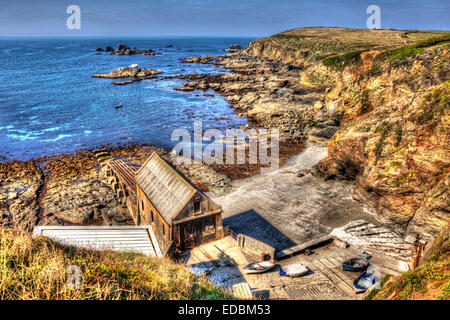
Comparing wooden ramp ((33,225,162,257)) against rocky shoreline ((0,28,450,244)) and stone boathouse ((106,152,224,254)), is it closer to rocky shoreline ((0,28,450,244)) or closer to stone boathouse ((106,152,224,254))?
stone boathouse ((106,152,224,254))

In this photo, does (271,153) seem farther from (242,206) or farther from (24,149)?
(24,149)

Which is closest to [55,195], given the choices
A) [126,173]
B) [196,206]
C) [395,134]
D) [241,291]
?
[126,173]

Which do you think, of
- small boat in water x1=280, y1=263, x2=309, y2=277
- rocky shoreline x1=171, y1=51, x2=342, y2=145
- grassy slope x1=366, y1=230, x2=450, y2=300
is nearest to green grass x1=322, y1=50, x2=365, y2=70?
rocky shoreline x1=171, y1=51, x2=342, y2=145

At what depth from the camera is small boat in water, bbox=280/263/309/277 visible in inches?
690

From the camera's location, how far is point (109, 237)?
1695 cm

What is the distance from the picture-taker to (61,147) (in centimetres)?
4622

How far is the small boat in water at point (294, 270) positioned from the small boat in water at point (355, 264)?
292 centimetres

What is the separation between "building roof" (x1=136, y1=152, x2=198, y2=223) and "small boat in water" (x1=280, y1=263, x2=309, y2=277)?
26.8ft

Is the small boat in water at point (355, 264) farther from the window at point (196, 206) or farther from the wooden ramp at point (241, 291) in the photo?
the window at point (196, 206)

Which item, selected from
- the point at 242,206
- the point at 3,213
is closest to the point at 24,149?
the point at 3,213

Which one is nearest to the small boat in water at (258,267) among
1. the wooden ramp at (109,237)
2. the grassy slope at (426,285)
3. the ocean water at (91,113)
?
the wooden ramp at (109,237)

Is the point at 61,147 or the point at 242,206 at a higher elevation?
the point at 61,147

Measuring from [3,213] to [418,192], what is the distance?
41489 mm

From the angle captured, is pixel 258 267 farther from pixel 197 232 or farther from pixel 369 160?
pixel 369 160
